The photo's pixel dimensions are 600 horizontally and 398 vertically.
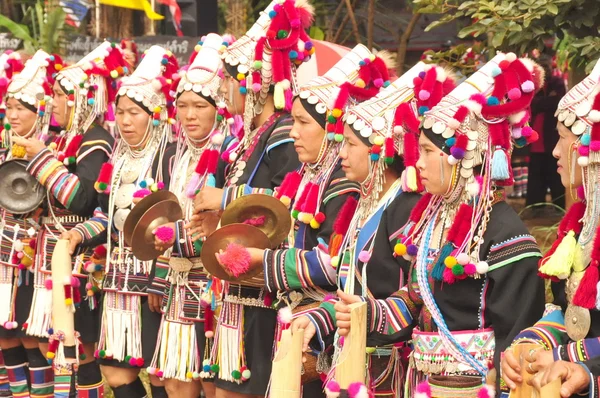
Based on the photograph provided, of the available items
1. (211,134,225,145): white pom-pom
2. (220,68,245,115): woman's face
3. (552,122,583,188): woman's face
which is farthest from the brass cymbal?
(552,122,583,188): woman's face

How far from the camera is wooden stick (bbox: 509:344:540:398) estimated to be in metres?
3.22

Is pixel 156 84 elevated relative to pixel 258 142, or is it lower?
elevated

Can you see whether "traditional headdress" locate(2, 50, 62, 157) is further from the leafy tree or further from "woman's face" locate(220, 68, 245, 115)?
the leafy tree

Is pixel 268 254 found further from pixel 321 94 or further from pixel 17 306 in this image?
pixel 17 306

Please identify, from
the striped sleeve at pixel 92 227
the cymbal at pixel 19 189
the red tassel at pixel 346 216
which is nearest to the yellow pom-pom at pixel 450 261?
the red tassel at pixel 346 216

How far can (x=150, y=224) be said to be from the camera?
5184 millimetres

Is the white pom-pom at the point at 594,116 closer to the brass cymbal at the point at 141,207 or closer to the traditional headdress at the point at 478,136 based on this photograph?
the traditional headdress at the point at 478,136

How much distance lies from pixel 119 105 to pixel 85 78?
0.53 meters

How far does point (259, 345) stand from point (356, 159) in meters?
1.12

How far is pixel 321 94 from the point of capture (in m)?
4.54

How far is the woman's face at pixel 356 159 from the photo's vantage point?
416 cm

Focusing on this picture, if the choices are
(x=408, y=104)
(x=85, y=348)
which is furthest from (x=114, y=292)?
(x=408, y=104)

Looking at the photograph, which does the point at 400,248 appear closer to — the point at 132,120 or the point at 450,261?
the point at 450,261

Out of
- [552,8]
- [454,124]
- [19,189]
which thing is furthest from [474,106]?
[19,189]
